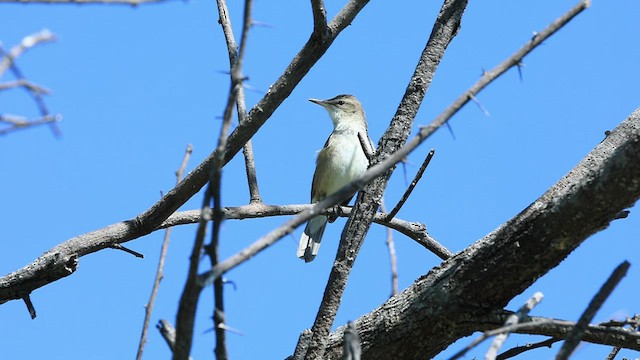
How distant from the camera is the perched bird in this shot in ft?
25.6

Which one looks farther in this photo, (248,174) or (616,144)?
(248,174)

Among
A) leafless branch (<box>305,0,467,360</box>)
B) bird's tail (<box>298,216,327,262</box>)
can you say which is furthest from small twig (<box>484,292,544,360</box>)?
bird's tail (<box>298,216,327,262</box>)

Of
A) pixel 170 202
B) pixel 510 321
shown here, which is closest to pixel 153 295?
pixel 170 202

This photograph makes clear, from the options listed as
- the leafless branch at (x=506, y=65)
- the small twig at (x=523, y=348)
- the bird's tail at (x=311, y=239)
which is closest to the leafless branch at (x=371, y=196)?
the small twig at (x=523, y=348)

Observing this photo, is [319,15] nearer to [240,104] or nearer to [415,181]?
[415,181]

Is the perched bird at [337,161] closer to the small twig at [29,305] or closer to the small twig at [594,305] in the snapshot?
the small twig at [29,305]

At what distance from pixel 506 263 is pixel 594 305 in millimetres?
709

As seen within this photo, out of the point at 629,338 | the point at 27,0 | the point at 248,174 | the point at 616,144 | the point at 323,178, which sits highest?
the point at 323,178

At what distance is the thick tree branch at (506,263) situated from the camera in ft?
9.57

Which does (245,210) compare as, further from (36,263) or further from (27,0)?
(27,0)

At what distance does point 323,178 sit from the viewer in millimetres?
8383

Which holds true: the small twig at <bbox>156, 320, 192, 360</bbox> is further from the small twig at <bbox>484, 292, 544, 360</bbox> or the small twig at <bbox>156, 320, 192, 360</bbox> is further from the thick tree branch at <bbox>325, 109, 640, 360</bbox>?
the thick tree branch at <bbox>325, 109, 640, 360</bbox>

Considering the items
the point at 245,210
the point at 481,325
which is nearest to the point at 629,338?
the point at 481,325

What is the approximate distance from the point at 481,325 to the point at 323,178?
17.2 feet
